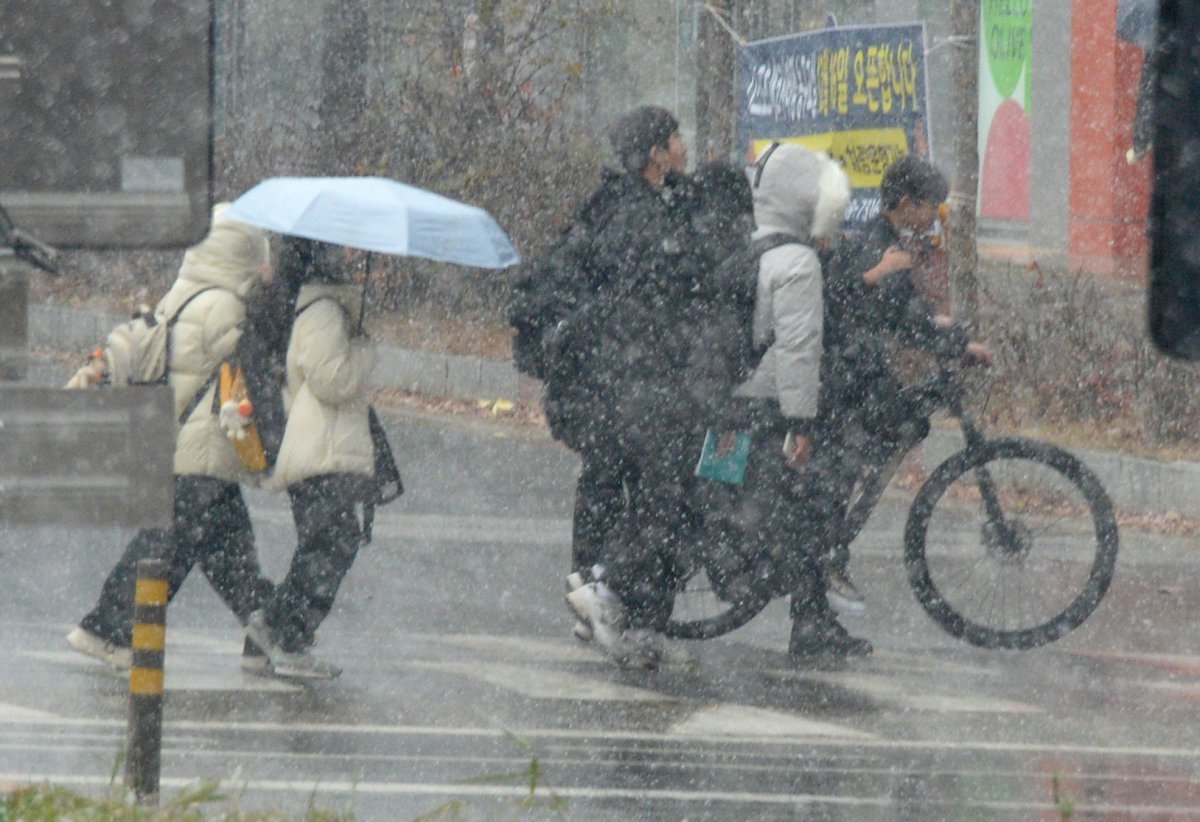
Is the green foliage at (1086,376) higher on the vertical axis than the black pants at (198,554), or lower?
higher

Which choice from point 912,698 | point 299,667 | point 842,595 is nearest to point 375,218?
point 299,667

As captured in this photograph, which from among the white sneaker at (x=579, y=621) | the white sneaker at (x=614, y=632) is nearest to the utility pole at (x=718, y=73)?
the white sneaker at (x=579, y=621)

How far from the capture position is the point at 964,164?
14.5 m

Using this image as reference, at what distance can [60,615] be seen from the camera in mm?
9414

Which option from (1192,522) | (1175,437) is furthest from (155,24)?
(1175,437)

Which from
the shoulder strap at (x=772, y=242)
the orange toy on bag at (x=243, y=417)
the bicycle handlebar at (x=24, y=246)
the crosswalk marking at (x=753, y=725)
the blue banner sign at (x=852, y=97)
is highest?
the blue banner sign at (x=852, y=97)

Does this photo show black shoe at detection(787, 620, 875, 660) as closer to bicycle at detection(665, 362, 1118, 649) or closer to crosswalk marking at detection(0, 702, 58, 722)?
bicycle at detection(665, 362, 1118, 649)

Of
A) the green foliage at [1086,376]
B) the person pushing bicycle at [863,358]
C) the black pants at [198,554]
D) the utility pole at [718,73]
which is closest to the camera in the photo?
the black pants at [198,554]

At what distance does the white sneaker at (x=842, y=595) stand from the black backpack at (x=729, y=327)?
43.8 inches

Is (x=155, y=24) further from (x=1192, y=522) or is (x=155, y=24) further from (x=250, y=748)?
(x=1192, y=522)

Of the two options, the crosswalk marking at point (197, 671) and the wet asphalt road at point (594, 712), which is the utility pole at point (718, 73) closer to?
the wet asphalt road at point (594, 712)

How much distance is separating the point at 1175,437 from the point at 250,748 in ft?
26.3

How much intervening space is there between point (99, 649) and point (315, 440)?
44.0 inches

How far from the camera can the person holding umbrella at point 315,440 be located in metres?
7.94
